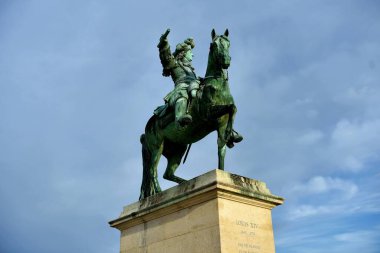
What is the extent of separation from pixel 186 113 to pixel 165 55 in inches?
99.0

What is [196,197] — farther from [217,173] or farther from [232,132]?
[232,132]

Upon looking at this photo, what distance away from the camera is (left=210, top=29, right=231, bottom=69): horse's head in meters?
10.6

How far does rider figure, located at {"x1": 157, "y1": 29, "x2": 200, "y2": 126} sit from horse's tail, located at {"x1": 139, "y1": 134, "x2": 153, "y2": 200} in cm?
156

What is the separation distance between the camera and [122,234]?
11.5 meters

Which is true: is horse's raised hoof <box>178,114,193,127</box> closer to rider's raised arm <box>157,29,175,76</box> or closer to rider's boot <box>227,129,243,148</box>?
rider's boot <box>227,129,243,148</box>

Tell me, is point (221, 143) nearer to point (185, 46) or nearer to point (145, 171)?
point (145, 171)

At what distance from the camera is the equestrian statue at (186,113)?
10.7m

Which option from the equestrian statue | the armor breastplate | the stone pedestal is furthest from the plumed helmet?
the stone pedestal

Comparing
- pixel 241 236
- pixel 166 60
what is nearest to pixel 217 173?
pixel 241 236

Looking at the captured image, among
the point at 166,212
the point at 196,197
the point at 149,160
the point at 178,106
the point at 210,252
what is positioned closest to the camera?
the point at 210,252

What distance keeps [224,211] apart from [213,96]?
2697mm

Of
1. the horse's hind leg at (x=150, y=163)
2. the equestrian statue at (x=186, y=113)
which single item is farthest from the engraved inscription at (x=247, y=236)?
the horse's hind leg at (x=150, y=163)

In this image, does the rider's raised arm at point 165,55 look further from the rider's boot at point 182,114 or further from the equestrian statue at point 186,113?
the rider's boot at point 182,114

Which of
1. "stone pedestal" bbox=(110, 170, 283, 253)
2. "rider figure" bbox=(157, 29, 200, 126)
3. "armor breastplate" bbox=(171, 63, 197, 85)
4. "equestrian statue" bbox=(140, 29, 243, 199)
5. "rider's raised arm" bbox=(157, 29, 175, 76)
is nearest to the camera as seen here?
"stone pedestal" bbox=(110, 170, 283, 253)
